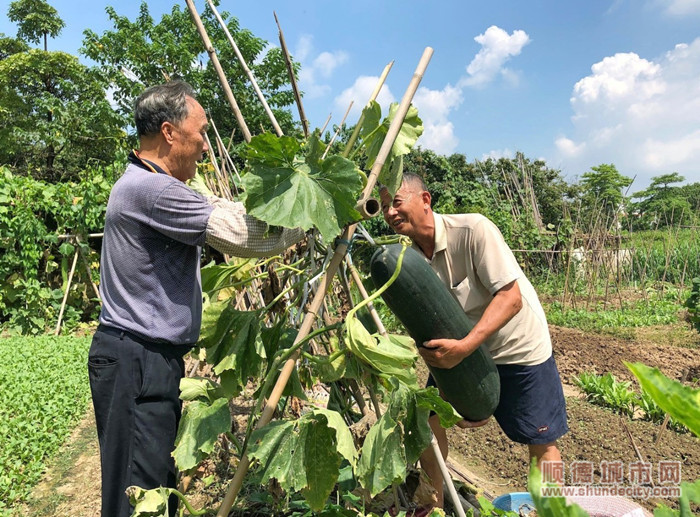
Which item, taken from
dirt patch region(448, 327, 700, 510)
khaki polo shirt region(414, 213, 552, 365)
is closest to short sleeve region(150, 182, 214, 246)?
khaki polo shirt region(414, 213, 552, 365)

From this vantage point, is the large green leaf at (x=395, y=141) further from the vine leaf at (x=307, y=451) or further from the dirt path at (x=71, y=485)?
the dirt path at (x=71, y=485)

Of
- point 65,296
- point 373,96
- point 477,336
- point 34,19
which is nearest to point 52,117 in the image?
point 34,19

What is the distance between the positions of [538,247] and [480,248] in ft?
39.8

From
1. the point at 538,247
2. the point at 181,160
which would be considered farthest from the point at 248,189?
the point at 538,247

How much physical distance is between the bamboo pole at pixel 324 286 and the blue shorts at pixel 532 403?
1311 millimetres

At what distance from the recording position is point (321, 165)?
154 centimetres

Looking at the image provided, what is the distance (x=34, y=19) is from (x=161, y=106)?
2411 cm

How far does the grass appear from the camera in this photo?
362 centimetres

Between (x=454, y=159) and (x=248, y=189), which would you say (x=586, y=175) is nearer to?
(x=454, y=159)

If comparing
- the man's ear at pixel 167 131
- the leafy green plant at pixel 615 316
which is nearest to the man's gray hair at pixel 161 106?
the man's ear at pixel 167 131

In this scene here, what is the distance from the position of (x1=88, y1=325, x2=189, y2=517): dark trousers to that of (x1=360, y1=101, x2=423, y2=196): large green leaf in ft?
3.48

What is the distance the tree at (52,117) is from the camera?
1816cm

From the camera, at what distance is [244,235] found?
1.64 meters

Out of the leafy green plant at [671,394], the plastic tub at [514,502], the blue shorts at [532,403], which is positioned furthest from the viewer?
the plastic tub at [514,502]
